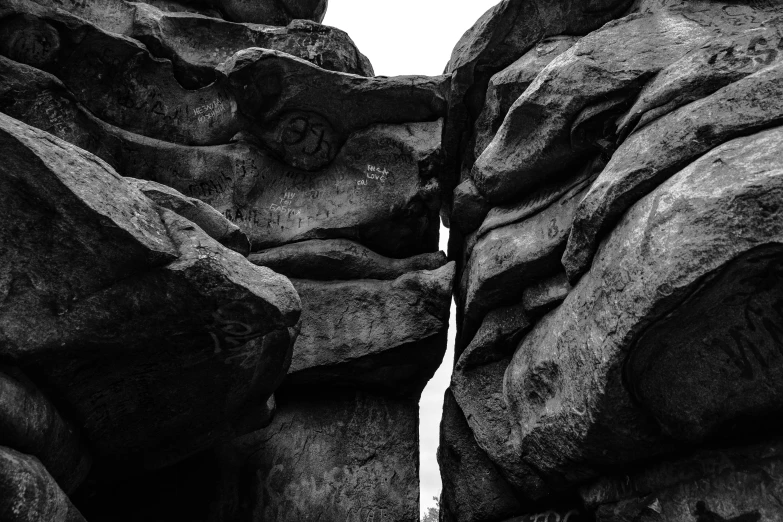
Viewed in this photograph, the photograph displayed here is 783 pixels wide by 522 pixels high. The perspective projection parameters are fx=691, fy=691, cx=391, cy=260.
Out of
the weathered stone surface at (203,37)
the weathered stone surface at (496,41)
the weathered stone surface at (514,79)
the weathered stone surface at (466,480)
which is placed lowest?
the weathered stone surface at (466,480)

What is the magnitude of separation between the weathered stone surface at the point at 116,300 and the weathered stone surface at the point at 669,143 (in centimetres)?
274

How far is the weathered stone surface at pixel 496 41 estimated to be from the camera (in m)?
9.01

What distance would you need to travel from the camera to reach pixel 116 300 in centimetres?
536

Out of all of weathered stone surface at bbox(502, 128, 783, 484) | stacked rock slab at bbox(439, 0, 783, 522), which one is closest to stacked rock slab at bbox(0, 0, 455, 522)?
stacked rock slab at bbox(439, 0, 783, 522)

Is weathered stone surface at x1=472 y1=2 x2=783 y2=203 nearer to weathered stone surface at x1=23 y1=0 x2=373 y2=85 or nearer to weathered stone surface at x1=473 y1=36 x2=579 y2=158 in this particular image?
weathered stone surface at x1=473 y1=36 x2=579 y2=158

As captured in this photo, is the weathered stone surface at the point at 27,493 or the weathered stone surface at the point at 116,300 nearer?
the weathered stone surface at the point at 27,493

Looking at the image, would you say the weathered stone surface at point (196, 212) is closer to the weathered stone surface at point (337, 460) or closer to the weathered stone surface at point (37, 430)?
the weathered stone surface at point (37, 430)

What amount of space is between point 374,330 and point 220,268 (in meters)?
3.31

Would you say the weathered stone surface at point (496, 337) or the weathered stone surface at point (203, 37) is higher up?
the weathered stone surface at point (203, 37)

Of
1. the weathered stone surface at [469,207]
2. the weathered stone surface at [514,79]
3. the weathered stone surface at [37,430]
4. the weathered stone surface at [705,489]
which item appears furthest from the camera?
the weathered stone surface at [469,207]

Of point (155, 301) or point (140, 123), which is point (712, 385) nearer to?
point (155, 301)

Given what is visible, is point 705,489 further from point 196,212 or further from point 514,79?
point 514,79

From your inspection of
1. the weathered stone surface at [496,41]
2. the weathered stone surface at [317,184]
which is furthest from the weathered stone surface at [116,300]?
the weathered stone surface at [496,41]

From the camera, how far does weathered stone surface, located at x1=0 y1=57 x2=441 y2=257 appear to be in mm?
9438
